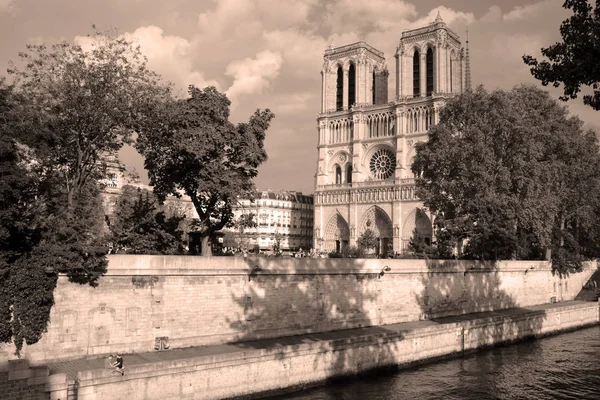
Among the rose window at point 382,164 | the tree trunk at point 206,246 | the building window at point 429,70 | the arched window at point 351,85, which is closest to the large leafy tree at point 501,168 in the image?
the tree trunk at point 206,246

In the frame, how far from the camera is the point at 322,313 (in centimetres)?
2594

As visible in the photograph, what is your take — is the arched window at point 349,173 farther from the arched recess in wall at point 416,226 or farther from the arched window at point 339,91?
the arched recess in wall at point 416,226

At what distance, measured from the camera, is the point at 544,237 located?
39344mm

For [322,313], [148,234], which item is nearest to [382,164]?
[148,234]

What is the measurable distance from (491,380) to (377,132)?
200ft

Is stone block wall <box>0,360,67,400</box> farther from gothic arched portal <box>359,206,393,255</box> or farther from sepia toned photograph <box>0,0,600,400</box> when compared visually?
gothic arched portal <box>359,206,393,255</box>

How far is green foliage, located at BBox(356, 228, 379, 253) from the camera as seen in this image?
72438mm

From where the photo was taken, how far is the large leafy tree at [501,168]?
37.1 meters

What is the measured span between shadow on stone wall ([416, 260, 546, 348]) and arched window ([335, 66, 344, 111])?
54.3 meters

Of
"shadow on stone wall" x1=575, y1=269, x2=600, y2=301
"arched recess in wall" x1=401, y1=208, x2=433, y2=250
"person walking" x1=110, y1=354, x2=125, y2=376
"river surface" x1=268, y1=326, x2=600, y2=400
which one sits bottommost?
"river surface" x1=268, y1=326, x2=600, y2=400

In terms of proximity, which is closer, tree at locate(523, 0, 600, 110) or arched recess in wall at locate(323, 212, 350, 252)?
tree at locate(523, 0, 600, 110)

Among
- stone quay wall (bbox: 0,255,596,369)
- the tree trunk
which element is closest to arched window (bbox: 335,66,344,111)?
stone quay wall (bbox: 0,255,596,369)

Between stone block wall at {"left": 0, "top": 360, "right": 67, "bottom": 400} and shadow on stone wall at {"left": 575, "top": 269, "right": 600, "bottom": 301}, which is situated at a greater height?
shadow on stone wall at {"left": 575, "top": 269, "right": 600, "bottom": 301}

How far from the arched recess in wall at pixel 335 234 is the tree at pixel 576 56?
68298 mm
